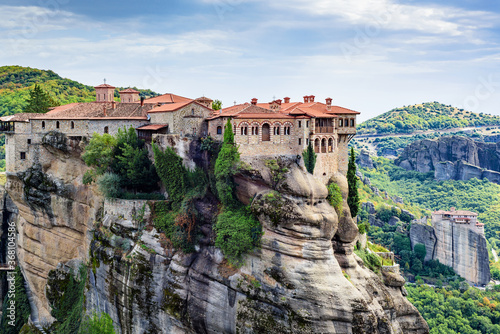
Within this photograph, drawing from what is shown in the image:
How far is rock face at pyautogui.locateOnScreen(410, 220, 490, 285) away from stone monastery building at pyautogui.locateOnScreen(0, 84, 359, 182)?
162 feet

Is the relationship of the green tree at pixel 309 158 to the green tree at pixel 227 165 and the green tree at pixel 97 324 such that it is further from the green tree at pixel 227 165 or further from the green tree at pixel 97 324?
the green tree at pixel 97 324

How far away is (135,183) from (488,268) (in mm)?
63816

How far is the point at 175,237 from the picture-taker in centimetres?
4578

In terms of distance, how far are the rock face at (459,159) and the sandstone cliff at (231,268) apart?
98.2 m

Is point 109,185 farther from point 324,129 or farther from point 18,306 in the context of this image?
point 18,306

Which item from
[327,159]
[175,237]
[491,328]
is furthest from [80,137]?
[491,328]

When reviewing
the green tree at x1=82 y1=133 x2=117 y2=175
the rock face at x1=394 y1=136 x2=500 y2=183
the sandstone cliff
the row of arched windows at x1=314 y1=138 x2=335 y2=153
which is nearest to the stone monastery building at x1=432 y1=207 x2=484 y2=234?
the sandstone cliff

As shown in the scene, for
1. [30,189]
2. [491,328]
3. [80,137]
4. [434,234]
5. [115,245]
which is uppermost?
[80,137]

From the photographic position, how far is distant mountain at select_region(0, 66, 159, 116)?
86.2m

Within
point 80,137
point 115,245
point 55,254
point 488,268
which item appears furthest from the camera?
point 488,268

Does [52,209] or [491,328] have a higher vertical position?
[52,209]

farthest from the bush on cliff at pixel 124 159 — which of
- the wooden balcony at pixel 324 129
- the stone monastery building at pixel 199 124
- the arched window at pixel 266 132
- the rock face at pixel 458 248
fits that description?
the rock face at pixel 458 248

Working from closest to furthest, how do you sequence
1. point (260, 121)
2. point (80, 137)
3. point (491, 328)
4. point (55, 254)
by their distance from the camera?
point (260, 121)
point (80, 137)
point (55, 254)
point (491, 328)

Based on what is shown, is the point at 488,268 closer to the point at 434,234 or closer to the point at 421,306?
the point at 434,234
